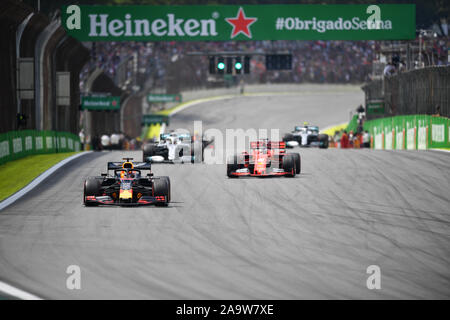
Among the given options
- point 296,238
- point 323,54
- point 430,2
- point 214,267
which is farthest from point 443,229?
point 430,2

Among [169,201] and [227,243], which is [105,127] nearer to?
[169,201]

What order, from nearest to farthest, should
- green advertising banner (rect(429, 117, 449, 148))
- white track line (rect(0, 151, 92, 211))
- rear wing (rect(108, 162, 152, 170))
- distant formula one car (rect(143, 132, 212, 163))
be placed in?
rear wing (rect(108, 162, 152, 170))
white track line (rect(0, 151, 92, 211))
distant formula one car (rect(143, 132, 212, 163))
green advertising banner (rect(429, 117, 449, 148))

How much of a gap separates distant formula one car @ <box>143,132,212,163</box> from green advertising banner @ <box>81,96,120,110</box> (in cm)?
1811

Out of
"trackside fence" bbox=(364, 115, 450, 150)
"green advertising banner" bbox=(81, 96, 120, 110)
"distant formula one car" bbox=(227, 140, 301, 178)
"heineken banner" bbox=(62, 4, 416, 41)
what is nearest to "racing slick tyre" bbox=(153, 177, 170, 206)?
"distant formula one car" bbox=(227, 140, 301, 178)

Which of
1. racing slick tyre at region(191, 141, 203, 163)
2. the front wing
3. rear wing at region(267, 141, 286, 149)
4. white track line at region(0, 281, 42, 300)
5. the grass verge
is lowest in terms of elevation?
white track line at region(0, 281, 42, 300)

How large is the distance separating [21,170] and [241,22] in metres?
17.7

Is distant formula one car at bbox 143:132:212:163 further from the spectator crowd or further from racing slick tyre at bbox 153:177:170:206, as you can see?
the spectator crowd

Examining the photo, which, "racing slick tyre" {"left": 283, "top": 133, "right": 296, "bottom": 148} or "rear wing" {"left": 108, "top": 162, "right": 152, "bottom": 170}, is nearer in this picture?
"rear wing" {"left": 108, "top": 162, "right": 152, "bottom": 170}

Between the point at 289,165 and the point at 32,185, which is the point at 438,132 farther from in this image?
the point at 32,185

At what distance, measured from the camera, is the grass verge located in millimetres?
19531

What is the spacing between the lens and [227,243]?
12477 millimetres

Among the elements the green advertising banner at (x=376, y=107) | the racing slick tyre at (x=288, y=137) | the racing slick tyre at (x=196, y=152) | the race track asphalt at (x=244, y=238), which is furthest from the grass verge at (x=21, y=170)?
the green advertising banner at (x=376, y=107)

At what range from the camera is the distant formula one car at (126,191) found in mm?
15828

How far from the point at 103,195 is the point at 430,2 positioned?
7442 centimetres
